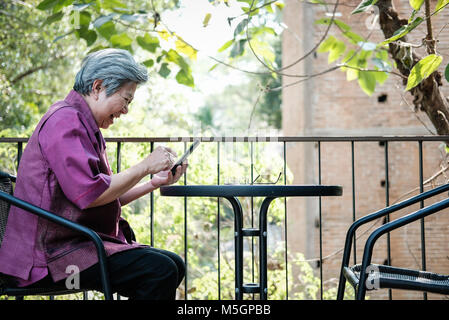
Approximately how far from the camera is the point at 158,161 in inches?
64.2

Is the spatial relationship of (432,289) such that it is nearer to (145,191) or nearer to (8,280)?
(145,191)

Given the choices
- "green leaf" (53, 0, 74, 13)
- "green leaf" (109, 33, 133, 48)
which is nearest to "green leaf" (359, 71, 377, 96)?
"green leaf" (109, 33, 133, 48)

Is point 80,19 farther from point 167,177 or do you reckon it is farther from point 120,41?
point 167,177

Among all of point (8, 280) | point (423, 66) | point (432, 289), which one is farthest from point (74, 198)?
point (423, 66)

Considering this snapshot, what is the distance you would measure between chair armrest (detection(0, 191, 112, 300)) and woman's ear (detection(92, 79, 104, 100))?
42cm

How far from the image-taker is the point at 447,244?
21.7 feet

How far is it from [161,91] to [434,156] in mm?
4800

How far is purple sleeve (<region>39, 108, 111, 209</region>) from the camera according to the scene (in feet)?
4.97

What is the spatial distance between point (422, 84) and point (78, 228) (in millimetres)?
2232

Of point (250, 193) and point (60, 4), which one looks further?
point (60, 4)

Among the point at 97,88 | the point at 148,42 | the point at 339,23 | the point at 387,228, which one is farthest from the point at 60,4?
the point at 387,228

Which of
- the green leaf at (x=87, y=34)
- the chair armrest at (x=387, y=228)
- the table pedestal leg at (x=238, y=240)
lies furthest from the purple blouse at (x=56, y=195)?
the green leaf at (x=87, y=34)

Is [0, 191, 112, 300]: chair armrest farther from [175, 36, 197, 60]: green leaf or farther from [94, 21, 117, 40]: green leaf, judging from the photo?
[175, 36, 197, 60]: green leaf

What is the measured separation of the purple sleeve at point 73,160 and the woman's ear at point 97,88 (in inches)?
6.7
